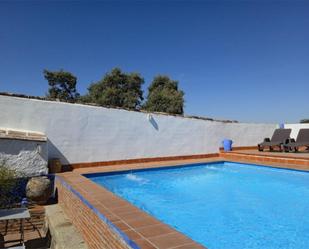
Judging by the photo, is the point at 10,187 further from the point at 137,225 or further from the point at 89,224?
the point at 137,225

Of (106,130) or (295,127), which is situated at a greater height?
(295,127)

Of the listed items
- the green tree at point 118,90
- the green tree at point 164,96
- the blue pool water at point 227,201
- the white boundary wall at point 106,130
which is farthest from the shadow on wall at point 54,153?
the green tree at point 118,90

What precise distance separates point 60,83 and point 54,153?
84.7 ft

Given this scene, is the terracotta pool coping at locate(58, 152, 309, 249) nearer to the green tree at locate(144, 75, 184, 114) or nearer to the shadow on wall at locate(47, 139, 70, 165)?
the shadow on wall at locate(47, 139, 70, 165)

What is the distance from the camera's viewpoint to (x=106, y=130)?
414 inches

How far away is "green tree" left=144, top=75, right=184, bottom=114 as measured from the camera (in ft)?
96.1

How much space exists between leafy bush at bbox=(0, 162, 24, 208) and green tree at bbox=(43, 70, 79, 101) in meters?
26.4

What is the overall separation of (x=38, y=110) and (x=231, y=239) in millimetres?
7586

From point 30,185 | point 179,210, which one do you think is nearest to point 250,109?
point 179,210

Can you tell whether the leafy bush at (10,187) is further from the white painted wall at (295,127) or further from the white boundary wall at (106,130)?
the white painted wall at (295,127)

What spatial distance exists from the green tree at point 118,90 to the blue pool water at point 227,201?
67.7 feet

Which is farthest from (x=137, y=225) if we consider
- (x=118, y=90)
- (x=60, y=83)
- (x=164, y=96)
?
(x=60, y=83)

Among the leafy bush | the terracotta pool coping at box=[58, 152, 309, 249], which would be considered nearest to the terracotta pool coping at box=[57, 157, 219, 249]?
the terracotta pool coping at box=[58, 152, 309, 249]

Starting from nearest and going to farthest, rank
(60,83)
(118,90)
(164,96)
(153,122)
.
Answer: (153,122) < (164,96) < (118,90) < (60,83)
